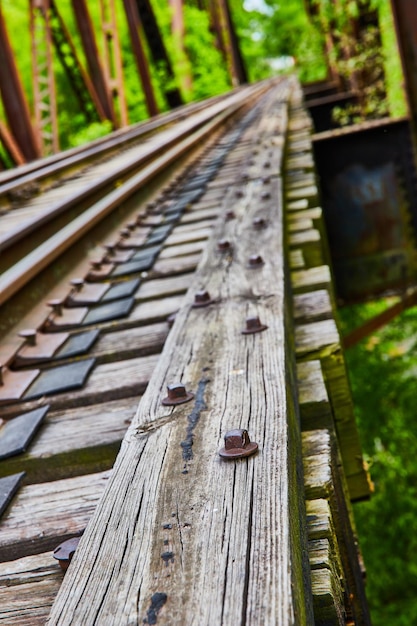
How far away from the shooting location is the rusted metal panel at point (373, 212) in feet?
17.7

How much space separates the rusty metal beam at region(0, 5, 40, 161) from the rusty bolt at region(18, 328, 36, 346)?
5.93 meters

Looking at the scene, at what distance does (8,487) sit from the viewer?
5.20ft

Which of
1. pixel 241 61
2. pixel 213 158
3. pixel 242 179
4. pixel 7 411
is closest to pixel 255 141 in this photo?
pixel 213 158

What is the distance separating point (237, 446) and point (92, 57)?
33.2ft

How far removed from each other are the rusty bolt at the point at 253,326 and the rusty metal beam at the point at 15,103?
6677 mm

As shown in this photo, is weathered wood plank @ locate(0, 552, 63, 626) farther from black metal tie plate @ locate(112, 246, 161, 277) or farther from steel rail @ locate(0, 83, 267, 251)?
steel rail @ locate(0, 83, 267, 251)

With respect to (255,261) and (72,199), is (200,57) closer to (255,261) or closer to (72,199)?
(72,199)

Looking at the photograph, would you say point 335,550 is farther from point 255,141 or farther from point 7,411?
point 255,141

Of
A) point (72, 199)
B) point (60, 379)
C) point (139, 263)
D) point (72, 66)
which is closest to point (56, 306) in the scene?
point (139, 263)

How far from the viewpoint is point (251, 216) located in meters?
3.27

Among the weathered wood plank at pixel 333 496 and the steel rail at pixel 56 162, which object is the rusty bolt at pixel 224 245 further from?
the steel rail at pixel 56 162

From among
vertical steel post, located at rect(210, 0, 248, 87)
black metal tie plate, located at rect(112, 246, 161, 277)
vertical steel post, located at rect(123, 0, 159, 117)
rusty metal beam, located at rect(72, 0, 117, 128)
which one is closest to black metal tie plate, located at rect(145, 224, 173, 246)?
black metal tie plate, located at rect(112, 246, 161, 277)

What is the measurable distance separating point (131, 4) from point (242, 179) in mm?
8789

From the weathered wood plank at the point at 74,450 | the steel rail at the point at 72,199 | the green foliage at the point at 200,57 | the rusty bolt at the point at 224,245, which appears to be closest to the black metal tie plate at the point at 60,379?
the weathered wood plank at the point at 74,450
